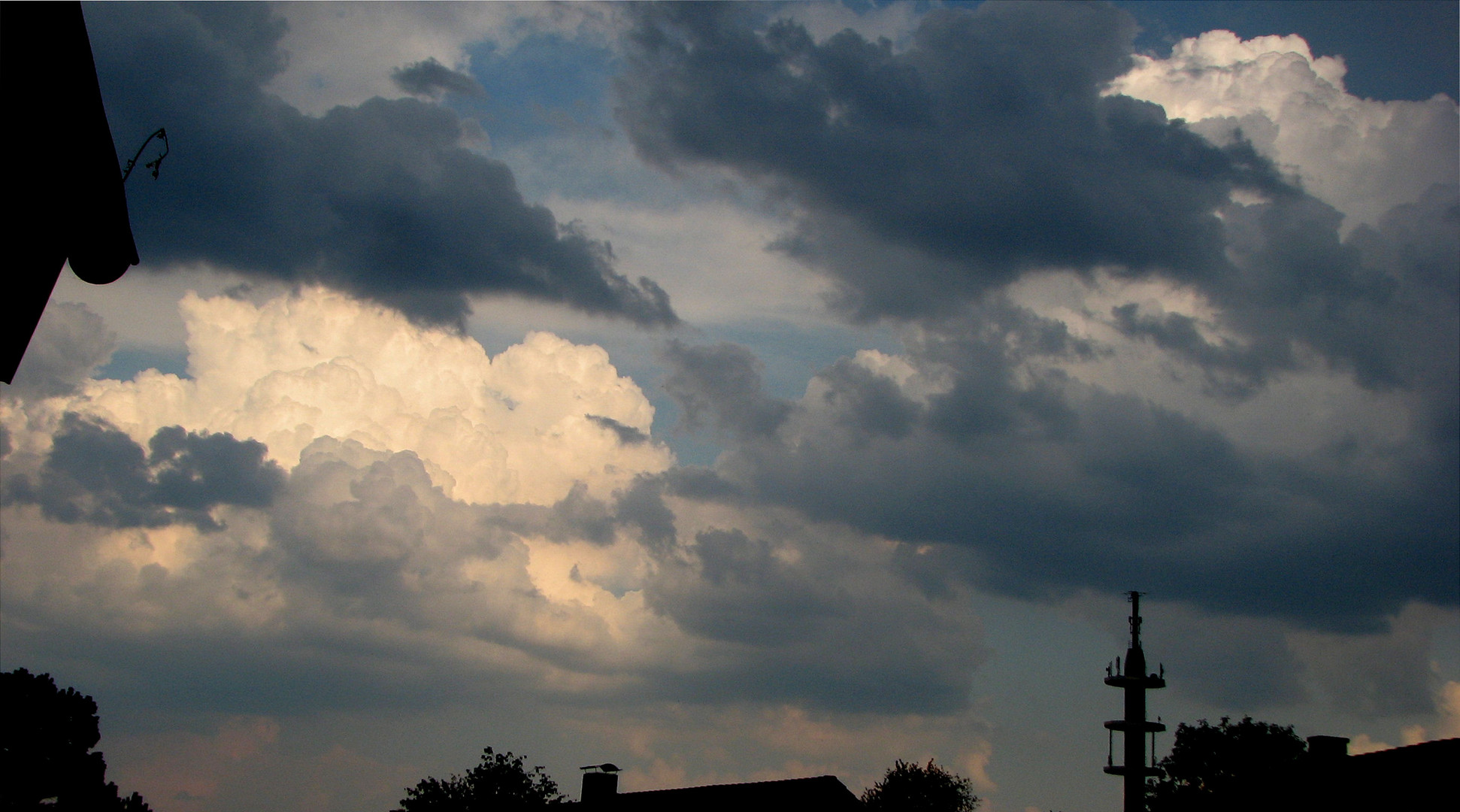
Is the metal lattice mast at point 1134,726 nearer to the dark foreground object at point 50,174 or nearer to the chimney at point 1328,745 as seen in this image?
the chimney at point 1328,745

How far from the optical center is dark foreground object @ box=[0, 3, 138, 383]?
349cm

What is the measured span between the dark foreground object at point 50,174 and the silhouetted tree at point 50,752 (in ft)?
196

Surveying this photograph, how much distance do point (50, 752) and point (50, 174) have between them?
6234 centimetres

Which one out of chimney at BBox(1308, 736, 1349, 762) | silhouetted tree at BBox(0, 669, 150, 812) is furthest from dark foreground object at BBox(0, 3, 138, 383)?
silhouetted tree at BBox(0, 669, 150, 812)

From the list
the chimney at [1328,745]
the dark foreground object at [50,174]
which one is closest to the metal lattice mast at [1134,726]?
the chimney at [1328,745]

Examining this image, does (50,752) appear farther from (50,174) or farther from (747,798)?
(50,174)

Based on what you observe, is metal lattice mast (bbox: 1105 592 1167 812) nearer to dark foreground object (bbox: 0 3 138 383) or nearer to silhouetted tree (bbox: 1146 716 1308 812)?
silhouetted tree (bbox: 1146 716 1308 812)

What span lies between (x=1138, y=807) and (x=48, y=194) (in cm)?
4799

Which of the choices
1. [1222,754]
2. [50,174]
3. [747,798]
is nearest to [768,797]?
[747,798]

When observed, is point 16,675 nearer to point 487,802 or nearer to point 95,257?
point 487,802

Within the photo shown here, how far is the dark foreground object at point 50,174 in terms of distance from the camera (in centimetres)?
349

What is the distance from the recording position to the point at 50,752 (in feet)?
180

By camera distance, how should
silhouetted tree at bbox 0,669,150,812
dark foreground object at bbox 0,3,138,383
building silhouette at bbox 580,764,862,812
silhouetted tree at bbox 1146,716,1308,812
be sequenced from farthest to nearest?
silhouetted tree at bbox 1146,716,1308,812
silhouetted tree at bbox 0,669,150,812
building silhouette at bbox 580,764,862,812
dark foreground object at bbox 0,3,138,383

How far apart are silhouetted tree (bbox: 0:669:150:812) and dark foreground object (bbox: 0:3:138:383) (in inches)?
2351
